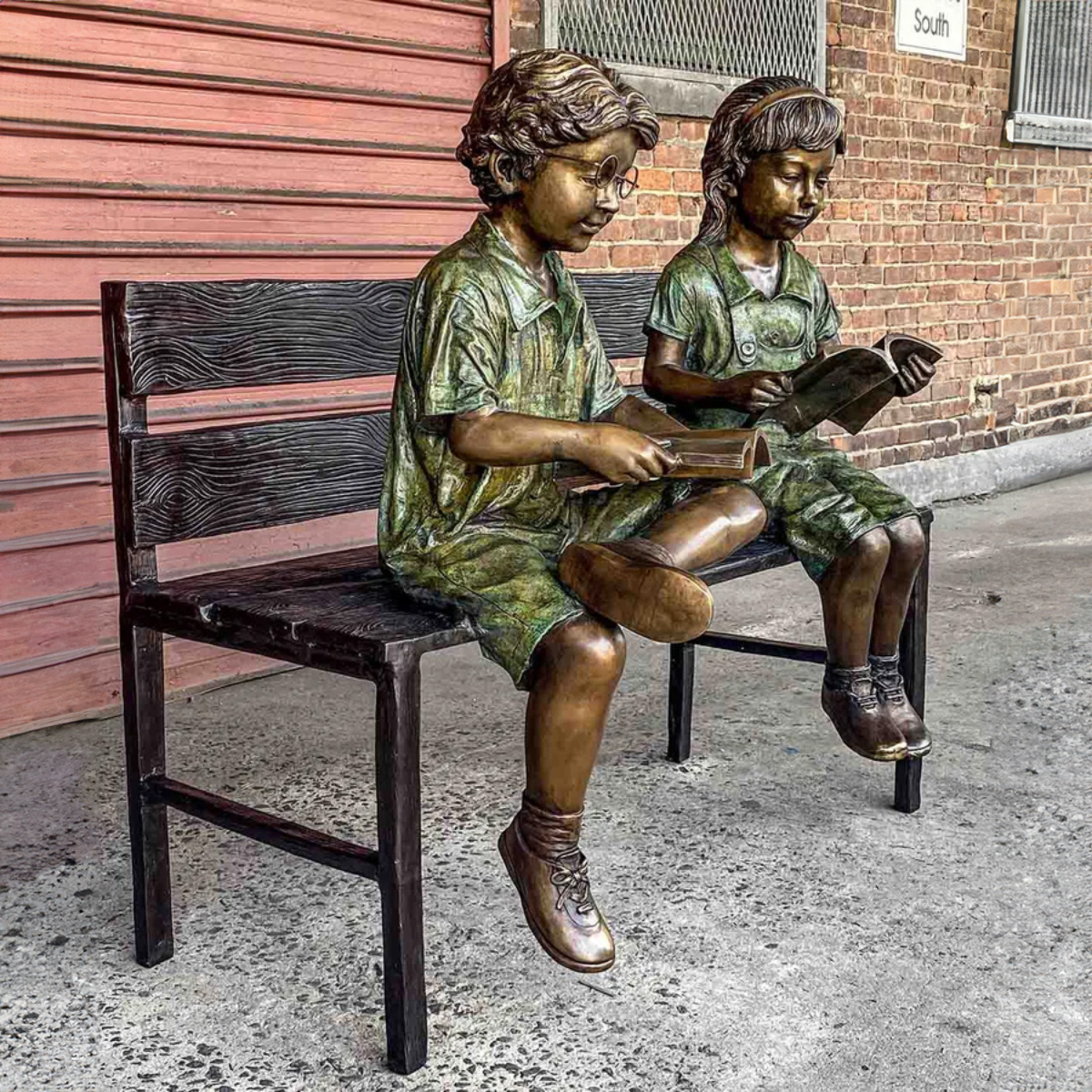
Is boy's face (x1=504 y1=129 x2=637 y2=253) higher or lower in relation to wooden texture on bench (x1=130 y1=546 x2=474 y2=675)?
higher

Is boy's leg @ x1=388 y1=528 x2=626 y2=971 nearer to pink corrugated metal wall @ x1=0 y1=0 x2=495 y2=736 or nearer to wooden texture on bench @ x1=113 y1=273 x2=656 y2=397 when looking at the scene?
wooden texture on bench @ x1=113 y1=273 x2=656 y2=397

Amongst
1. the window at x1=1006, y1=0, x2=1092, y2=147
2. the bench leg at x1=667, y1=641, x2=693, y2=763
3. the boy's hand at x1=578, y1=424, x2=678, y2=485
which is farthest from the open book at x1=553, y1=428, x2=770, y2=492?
the window at x1=1006, y1=0, x2=1092, y2=147

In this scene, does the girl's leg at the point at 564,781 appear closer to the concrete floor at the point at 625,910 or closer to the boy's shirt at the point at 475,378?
the concrete floor at the point at 625,910

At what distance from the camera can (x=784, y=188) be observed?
2.92 meters

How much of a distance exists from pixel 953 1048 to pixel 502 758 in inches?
60.3

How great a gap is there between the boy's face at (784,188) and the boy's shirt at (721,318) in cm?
12

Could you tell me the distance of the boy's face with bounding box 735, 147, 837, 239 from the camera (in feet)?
9.53

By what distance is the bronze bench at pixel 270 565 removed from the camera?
7.29 ft

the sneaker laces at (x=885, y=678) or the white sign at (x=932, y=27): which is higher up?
the white sign at (x=932, y=27)

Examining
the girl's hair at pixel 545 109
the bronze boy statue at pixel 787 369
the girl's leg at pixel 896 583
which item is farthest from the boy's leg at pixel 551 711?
the girl's leg at pixel 896 583

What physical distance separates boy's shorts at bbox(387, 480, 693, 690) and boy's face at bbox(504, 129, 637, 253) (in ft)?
1.56

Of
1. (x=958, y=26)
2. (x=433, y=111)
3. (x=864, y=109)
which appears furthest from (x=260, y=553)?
(x=958, y=26)

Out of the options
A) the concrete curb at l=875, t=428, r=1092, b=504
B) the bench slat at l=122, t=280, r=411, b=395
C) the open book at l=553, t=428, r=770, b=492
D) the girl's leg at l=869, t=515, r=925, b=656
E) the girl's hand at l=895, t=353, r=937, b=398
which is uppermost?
the bench slat at l=122, t=280, r=411, b=395

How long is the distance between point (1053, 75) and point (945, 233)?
1.25 m
